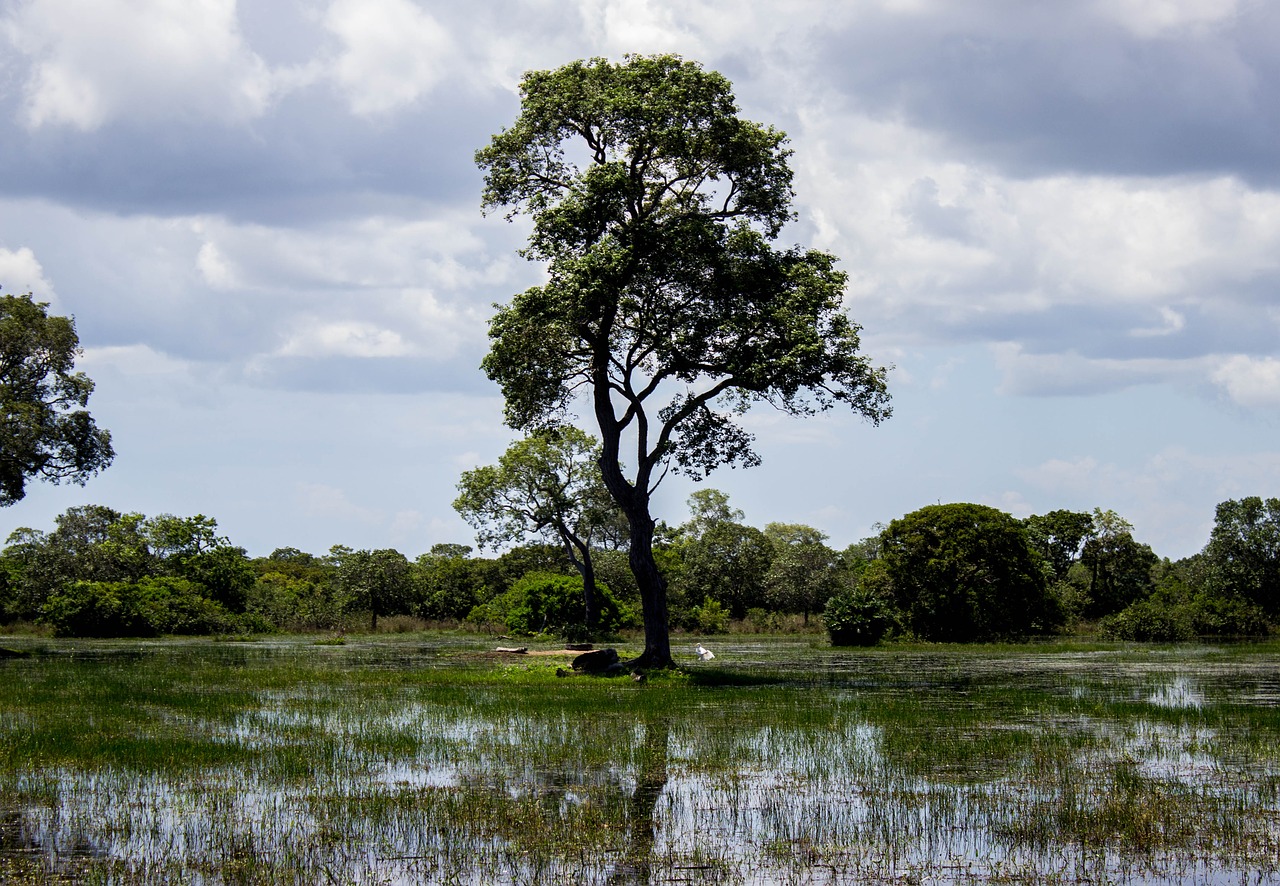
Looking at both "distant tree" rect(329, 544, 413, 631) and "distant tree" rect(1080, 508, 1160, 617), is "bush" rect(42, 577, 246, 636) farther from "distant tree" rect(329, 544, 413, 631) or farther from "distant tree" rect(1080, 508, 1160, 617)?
"distant tree" rect(1080, 508, 1160, 617)

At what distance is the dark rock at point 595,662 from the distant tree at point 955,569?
1102 inches

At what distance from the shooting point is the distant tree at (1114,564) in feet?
280

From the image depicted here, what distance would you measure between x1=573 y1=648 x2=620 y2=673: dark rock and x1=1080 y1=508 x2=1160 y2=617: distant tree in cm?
6165

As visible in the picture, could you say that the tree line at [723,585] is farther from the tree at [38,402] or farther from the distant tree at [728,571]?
the tree at [38,402]

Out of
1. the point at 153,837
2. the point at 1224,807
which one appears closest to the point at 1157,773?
the point at 1224,807

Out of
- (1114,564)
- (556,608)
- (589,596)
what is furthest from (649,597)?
(1114,564)

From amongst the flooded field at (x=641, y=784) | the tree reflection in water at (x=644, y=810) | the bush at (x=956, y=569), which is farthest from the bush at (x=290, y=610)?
the tree reflection in water at (x=644, y=810)

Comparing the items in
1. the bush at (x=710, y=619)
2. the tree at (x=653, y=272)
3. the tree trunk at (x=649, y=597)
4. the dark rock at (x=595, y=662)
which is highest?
the tree at (x=653, y=272)

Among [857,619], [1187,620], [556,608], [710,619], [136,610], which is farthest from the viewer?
[710,619]

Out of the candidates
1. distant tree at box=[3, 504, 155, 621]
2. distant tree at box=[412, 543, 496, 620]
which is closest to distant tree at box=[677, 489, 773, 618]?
distant tree at box=[412, 543, 496, 620]

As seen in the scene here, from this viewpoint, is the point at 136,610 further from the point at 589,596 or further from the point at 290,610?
the point at 589,596

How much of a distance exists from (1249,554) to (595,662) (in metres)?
52.0

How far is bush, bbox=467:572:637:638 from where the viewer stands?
69188 millimetres

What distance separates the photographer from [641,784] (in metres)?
14.0
